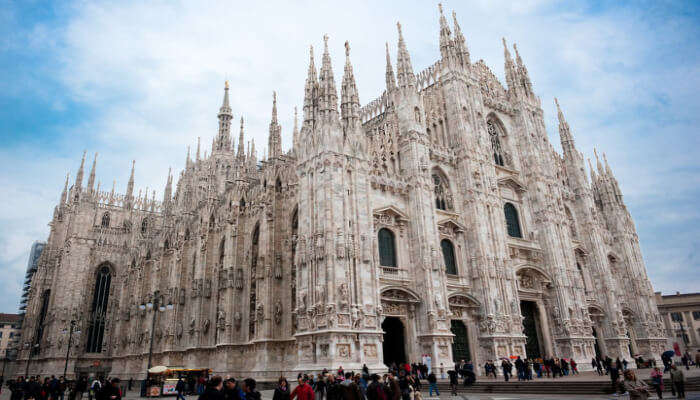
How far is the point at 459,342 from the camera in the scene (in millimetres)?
29406

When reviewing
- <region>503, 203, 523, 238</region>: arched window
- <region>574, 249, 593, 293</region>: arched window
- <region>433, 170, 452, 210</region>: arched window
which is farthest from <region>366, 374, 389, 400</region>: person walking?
<region>574, 249, 593, 293</region>: arched window

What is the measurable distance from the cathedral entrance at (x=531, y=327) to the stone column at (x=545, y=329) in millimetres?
337

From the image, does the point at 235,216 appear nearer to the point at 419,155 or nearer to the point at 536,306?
the point at 419,155

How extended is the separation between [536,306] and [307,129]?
71.5ft

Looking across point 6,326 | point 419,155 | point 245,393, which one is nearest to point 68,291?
point 419,155

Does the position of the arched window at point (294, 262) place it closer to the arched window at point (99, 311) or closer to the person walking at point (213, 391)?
the person walking at point (213, 391)

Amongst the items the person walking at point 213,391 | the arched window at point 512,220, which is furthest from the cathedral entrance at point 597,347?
the person walking at point 213,391

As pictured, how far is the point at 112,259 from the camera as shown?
60562 millimetres

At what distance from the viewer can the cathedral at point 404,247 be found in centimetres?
2553

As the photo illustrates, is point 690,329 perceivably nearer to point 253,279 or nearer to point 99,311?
point 253,279

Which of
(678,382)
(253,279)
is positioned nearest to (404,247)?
(253,279)

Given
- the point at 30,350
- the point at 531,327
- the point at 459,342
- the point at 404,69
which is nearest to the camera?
the point at 459,342

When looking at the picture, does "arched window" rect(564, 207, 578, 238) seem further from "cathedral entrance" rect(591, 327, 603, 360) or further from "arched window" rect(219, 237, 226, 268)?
"arched window" rect(219, 237, 226, 268)

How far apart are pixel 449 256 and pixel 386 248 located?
5552 mm
